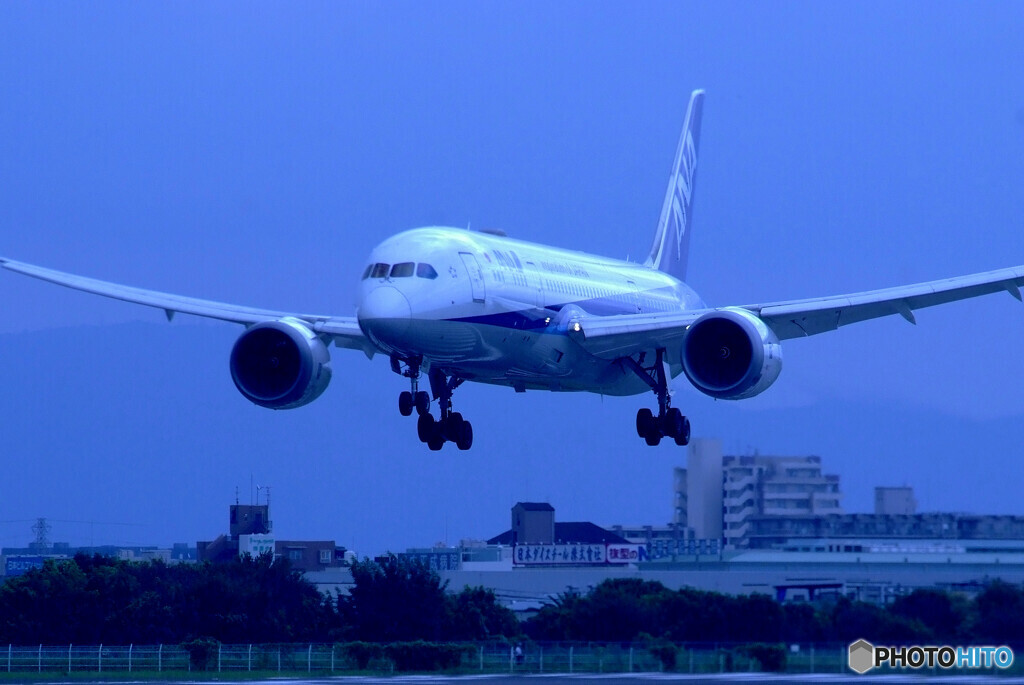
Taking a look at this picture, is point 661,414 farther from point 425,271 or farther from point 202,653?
point 202,653

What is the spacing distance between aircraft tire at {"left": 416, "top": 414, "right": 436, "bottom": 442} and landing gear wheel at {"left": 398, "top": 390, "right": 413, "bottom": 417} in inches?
42.7

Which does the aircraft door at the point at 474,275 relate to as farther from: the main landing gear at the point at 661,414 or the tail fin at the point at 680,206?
the tail fin at the point at 680,206

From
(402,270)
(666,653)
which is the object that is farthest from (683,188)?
(666,653)

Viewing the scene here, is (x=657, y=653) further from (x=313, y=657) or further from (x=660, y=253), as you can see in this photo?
(x=660, y=253)

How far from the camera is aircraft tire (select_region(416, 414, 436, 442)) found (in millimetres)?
41406

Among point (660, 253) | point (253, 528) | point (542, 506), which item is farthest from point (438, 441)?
point (253, 528)

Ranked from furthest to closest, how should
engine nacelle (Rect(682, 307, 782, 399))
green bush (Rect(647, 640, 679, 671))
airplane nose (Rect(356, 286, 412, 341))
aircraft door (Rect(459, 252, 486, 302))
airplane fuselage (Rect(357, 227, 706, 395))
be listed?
engine nacelle (Rect(682, 307, 782, 399)) < aircraft door (Rect(459, 252, 486, 302)) < airplane fuselage (Rect(357, 227, 706, 395)) < airplane nose (Rect(356, 286, 412, 341)) < green bush (Rect(647, 640, 679, 671))

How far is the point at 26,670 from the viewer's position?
49219mm

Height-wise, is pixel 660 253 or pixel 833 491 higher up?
pixel 660 253

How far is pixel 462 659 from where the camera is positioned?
43719 millimetres

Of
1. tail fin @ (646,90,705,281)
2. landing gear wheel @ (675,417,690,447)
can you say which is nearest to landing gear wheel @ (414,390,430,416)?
landing gear wheel @ (675,417,690,447)

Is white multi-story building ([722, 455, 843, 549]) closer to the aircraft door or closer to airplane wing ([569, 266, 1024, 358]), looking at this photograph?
airplane wing ([569, 266, 1024, 358])

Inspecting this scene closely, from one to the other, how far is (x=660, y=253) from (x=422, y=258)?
66.8ft

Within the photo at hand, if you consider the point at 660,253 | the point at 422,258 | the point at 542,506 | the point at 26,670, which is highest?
the point at 660,253
